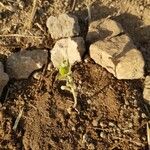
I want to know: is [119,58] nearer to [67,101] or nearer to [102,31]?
[102,31]

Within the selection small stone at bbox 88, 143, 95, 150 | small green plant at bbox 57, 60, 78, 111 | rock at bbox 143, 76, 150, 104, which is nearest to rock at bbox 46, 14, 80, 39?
small green plant at bbox 57, 60, 78, 111

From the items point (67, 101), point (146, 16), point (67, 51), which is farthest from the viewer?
point (146, 16)

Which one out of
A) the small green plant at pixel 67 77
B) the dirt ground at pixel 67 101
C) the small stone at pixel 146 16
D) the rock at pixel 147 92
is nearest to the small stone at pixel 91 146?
the dirt ground at pixel 67 101

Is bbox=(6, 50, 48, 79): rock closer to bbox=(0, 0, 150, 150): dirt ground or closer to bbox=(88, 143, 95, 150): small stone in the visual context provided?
bbox=(0, 0, 150, 150): dirt ground

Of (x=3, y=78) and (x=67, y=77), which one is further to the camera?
(x=3, y=78)

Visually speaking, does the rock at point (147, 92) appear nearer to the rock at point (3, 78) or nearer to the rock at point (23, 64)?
the rock at point (23, 64)

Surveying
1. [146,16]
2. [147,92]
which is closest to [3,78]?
[147,92]
